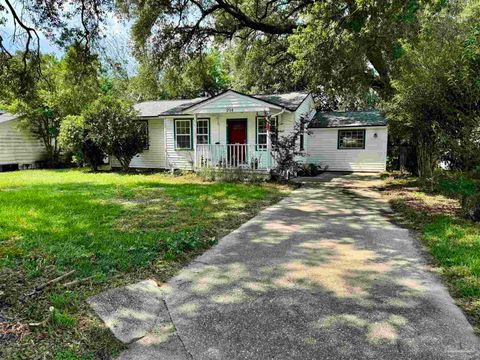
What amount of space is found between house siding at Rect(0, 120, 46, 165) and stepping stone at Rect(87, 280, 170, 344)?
1757 cm

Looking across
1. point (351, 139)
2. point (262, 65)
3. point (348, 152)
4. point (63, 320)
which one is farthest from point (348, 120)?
point (63, 320)

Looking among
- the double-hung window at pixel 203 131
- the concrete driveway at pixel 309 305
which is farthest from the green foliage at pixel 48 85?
the concrete driveway at pixel 309 305

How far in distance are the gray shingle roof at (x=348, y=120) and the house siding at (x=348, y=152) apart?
253mm

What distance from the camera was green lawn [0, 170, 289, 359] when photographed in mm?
2678

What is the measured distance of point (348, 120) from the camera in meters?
17.3

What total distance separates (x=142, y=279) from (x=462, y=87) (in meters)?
7.01

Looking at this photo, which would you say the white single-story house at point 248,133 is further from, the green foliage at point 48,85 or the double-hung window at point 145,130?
the green foliage at point 48,85

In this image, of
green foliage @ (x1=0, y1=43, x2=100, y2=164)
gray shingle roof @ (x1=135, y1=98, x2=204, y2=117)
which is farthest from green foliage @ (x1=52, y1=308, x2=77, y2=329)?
gray shingle roof @ (x1=135, y1=98, x2=204, y2=117)

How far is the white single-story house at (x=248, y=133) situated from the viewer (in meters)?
13.3

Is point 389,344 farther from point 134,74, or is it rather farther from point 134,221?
point 134,74

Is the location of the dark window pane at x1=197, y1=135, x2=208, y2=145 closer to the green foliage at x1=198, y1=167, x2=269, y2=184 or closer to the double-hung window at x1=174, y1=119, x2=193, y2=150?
the double-hung window at x1=174, y1=119, x2=193, y2=150

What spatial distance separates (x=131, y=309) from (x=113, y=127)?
42.4ft

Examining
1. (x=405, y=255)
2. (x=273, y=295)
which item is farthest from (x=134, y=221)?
(x=405, y=255)

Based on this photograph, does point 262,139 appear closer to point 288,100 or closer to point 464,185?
point 288,100
